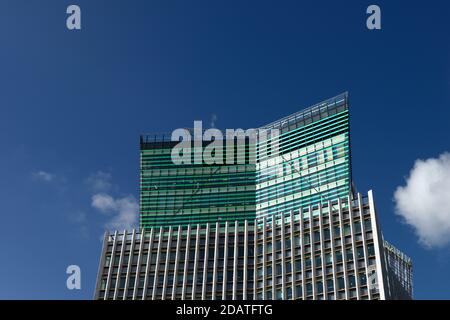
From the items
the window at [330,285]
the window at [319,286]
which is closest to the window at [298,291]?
the window at [319,286]

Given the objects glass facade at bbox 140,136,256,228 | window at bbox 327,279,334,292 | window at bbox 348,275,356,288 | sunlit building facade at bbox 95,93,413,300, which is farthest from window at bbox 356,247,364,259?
glass facade at bbox 140,136,256,228

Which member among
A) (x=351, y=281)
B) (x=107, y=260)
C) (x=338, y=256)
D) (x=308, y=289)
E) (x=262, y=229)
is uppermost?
(x=262, y=229)

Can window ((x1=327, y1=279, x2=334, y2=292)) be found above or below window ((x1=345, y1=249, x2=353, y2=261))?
below

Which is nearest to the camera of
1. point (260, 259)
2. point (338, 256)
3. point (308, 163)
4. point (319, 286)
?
point (319, 286)

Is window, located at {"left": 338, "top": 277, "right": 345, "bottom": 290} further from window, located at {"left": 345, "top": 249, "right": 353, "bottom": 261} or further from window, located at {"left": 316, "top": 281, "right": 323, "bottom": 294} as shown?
window, located at {"left": 345, "top": 249, "right": 353, "bottom": 261}

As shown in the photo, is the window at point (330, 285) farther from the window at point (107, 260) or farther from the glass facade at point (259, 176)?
the window at point (107, 260)

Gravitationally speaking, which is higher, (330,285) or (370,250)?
(370,250)

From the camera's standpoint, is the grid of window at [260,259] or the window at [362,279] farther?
the grid of window at [260,259]

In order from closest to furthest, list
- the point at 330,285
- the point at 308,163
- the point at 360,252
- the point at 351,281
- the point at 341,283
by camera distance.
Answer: the point at 351,281 → the point at 341,283 → the point at 330,285 → the point at 360,252 → the point at 308,163

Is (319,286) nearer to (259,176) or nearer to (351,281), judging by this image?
(351,281)

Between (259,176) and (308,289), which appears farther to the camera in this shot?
(259,176)

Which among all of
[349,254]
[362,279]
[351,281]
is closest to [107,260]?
[349,254]
